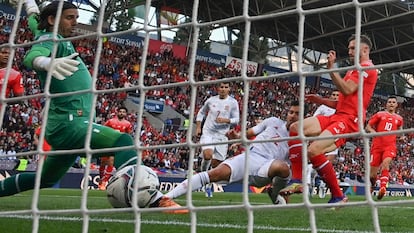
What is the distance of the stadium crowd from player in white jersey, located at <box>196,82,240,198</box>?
5394mm

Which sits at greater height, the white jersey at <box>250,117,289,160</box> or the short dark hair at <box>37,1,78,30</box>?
the short dark hair at <box>37,1,78,30</box>

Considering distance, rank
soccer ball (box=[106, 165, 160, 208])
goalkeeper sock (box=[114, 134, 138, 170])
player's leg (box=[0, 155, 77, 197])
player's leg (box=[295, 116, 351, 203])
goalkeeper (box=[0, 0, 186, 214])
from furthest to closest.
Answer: player's leg (box=[295, 116, 351, 203]), player's leg (box=[0, 155, 77, 197]), goalkeeper (box=[0, 0, 186, 214]), goalkeeper sock (box=[114, 134, 138, 170]), soccer ball (box=[106, 165, 160, 208])

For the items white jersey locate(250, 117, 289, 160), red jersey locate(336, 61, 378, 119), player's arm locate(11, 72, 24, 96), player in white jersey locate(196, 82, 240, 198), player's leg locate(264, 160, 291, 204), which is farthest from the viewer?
player in white jersey locate(196, 82, 240, 198)

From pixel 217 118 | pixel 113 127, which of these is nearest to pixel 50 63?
pixel 217 118

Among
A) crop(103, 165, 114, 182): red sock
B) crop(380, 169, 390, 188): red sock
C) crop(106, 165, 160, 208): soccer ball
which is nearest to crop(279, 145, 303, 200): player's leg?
crop(380, 169, 390, 188): red sock

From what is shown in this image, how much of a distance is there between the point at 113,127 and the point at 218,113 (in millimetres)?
2455

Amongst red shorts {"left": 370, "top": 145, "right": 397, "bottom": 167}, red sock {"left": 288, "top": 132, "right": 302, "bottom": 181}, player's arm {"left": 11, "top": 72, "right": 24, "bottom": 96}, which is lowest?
red sock {"left": 288, "top": 132, "right": 302, "bottom": 181}

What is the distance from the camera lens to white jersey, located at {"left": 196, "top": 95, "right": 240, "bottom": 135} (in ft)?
26.9

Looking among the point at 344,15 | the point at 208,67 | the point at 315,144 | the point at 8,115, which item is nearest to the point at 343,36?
the point at 344,15

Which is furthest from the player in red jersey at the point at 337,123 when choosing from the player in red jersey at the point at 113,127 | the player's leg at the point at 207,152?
the player in red jersey at the point at 113,127

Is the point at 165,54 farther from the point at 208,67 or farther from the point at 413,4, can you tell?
the point at 413,4

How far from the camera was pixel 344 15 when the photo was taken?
24672mm

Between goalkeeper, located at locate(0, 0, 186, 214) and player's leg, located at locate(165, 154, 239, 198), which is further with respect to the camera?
player's leg, located at locate(165, 154, 239, 198)

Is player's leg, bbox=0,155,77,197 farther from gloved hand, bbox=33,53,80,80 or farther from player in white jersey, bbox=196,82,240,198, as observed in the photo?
player in white jersey, bbox=196,82,240,198
